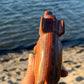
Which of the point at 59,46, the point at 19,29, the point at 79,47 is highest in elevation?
the point at 59,46

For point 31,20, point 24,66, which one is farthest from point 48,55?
point 31,20

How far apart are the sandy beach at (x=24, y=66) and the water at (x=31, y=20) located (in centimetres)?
59

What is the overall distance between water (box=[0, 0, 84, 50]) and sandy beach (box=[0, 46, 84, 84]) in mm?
587

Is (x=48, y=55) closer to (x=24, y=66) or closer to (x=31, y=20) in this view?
(x=24, y=66)

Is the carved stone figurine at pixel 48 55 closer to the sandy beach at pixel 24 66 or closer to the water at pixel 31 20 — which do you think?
the sandy beach at pixel 24 66

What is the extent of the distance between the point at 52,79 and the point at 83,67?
8.73 ft

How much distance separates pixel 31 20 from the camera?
22.4 feet

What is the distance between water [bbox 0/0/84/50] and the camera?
17.9ft

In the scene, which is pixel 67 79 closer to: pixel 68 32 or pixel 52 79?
pixel 52 79

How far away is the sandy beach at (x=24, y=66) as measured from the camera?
312 centimetres

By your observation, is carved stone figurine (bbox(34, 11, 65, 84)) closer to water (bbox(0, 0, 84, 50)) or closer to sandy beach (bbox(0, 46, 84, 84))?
sandy beach (bbox(0, 46, 84, 84))

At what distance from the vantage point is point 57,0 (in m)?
9.44

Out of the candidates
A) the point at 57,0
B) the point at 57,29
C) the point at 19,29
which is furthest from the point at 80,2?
the point at 57,29

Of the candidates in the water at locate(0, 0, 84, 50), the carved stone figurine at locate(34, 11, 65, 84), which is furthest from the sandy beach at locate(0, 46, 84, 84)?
the carved stone figurine at locate(34, 11, 65, 84)
